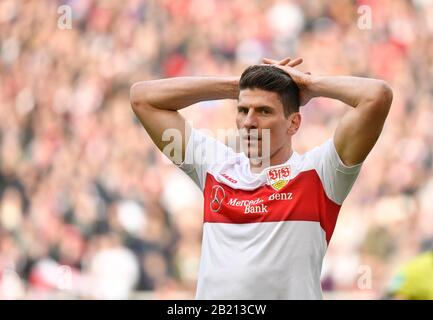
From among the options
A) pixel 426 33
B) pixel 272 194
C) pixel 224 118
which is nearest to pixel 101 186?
pixel 224 118

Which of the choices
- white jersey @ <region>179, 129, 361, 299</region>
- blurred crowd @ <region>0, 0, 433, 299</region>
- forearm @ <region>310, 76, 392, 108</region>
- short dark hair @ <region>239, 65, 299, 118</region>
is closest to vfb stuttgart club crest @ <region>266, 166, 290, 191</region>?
white jersey @ <region>179, 129, 361, 299</region>

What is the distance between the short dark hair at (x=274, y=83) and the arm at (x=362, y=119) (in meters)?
0.26

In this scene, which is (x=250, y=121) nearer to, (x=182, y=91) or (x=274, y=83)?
(x=274, y=83)

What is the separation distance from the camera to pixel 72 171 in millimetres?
10898

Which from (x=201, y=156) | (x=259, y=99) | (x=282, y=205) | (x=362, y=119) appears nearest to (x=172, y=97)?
(x=201, y=156)

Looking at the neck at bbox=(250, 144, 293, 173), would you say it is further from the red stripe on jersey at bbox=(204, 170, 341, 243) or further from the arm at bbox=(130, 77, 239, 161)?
the arm at bbox=(130, 77, 239, 161)

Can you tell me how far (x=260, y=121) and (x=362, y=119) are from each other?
0.44 m

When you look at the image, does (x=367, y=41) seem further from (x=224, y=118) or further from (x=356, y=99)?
(x=356, y=99)

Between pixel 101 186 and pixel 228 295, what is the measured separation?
21.6ft

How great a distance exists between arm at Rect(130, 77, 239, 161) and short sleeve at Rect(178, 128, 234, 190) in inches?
1.3

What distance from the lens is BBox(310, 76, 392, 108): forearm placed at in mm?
4195

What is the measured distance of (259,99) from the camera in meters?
4.37

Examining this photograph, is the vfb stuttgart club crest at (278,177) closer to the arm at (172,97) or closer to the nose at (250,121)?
the nose at (250,121)

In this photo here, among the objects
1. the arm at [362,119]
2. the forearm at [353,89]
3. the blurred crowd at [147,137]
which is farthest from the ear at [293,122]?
the blurred crowd at [147,137]
